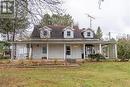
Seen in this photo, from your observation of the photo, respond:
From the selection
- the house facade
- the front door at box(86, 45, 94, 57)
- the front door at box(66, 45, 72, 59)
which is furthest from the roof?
the front door at box(86, 45, 94, 57)

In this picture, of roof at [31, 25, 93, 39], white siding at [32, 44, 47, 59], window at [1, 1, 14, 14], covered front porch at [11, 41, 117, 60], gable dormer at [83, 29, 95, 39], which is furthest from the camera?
gable dormer at [83, 29, 95, 39]

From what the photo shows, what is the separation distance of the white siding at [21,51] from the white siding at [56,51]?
4.00m

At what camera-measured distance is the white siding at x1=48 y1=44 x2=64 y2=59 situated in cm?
4662

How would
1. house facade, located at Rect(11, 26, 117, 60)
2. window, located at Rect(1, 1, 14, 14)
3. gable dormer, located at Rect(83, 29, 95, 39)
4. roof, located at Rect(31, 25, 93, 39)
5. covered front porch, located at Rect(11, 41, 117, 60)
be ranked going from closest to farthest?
window, located at Rect(1, 1, 14, 14)
house facade, located at Rect(11, 26, 117, 60)
covered front porch, located at Rect(11, 41, 117, 60)
roof, located at Rect(31, 25, 93, 39)
gable dormer, located at Rect(83, 29, 95, 39)

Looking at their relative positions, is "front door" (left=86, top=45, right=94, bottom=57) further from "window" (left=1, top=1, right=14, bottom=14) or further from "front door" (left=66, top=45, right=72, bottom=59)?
"window" (left=1, top=1, right=14, bottom=14)

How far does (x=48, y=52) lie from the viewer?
4641 centimetres

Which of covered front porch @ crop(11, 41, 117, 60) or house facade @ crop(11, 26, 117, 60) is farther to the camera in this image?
covered front porch @ crop(11, 41, 117, 60)

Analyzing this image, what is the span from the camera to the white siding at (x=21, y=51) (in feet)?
155

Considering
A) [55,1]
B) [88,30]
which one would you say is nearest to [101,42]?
[88,30]

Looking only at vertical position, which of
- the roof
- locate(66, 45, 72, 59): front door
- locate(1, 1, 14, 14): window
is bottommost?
locate(66, 45, 72, 59): front door

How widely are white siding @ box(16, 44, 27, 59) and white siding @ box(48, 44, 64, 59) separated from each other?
400 centimetres

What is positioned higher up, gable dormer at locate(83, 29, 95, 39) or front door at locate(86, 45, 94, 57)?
gable dormer at locate(83, 29, 95, 39)

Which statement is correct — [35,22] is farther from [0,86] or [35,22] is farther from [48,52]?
[48,52]

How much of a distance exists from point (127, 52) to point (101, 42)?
6.41 meters
